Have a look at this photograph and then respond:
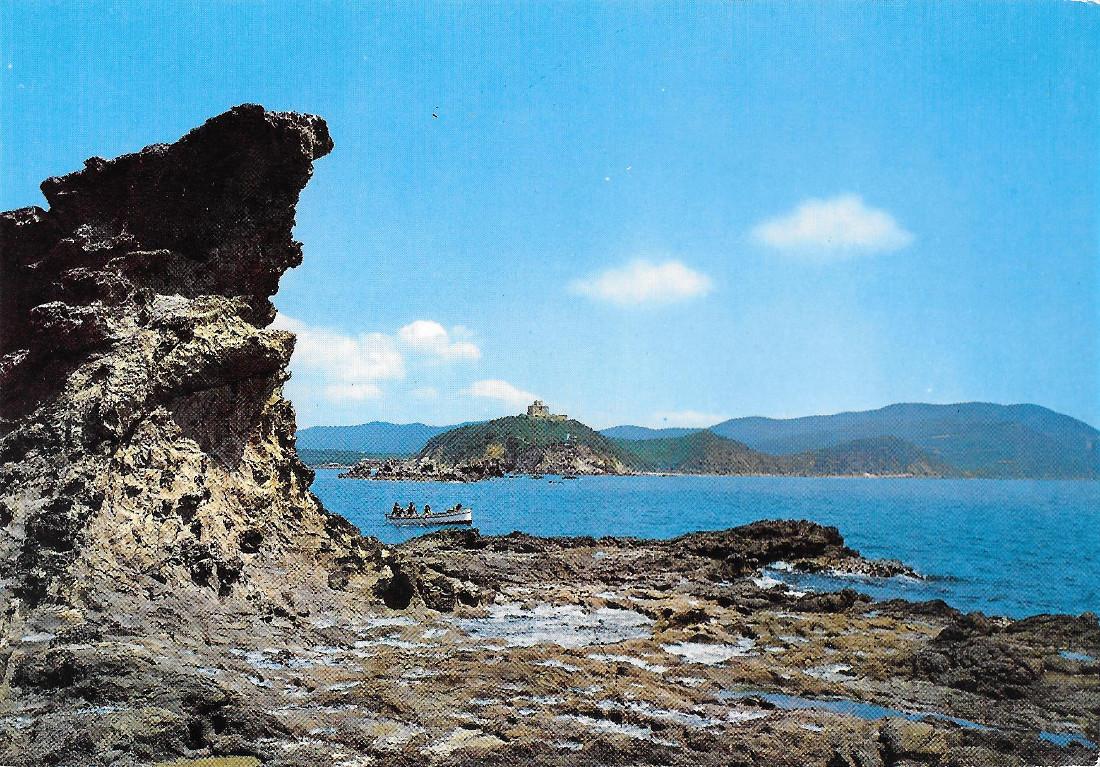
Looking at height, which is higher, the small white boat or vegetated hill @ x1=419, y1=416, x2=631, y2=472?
vegetated hill @ x1=419, y1=416, x2=631, y2=472

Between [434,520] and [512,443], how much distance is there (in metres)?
118

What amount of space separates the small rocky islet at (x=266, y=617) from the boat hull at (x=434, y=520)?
27.6m

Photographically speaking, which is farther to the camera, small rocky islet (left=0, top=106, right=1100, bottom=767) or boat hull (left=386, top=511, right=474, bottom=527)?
boat hull (left=386, top=511, right=474, bottom=527)

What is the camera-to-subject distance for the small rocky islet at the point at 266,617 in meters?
9.48

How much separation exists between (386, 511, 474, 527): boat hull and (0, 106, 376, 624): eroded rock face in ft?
98.2

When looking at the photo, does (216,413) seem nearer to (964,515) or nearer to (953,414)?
(964,515)

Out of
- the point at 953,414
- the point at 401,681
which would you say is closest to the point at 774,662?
the point at 401,681

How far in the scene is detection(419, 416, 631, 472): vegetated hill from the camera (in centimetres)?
16300

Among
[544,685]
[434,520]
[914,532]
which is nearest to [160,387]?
[544,685]

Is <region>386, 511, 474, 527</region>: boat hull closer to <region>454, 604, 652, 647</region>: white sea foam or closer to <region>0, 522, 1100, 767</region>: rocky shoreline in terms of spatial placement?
<region>0, 522, 1100, 767</region>: rocky shoreline

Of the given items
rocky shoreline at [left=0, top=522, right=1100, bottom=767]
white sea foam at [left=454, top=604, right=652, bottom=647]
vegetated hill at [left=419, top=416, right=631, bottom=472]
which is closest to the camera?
rocky shoreline at [left=0, top=522, right=1100, bottom=767]

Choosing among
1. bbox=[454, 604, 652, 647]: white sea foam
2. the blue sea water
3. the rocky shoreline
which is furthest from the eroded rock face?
the blue sea water

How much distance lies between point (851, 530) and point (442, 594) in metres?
53.4

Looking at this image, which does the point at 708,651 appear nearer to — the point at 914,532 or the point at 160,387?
the point at 160,387
